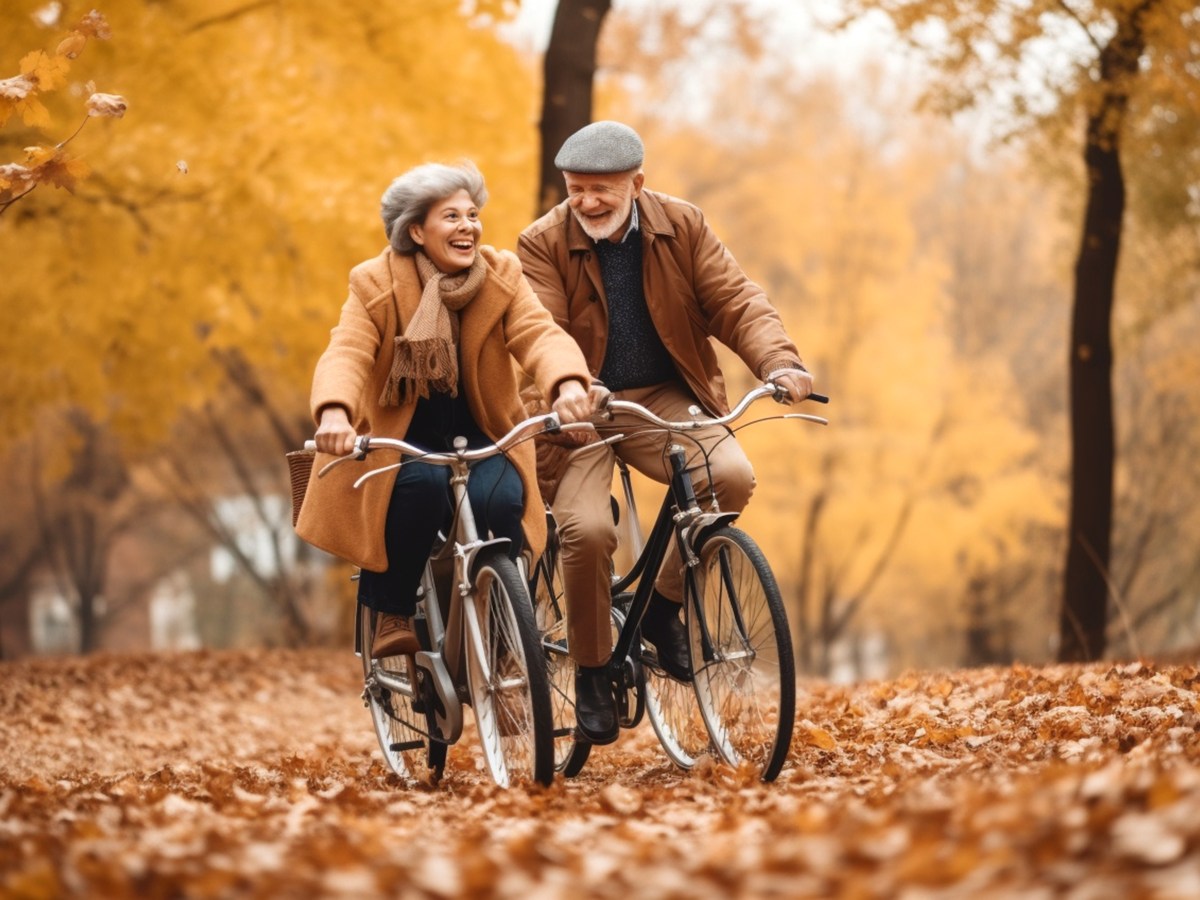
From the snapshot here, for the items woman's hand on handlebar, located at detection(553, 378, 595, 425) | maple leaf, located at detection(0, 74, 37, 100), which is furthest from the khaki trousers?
maple leaf, located at detection(0, 74, 37, 100)

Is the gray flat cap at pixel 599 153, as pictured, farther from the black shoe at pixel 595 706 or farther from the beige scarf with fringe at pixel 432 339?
the black shoe at pixel 595 706

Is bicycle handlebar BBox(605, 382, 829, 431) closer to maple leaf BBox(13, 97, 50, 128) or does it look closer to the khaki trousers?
the khaki trousers

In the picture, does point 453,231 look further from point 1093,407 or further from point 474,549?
point 1093,407

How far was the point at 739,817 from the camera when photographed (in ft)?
12.5

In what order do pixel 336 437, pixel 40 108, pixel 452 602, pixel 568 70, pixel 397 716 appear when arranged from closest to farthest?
pixel 336 437 < pixel 452 602 < pixel 40 108 < pixel 397 716 < pixel 568 70

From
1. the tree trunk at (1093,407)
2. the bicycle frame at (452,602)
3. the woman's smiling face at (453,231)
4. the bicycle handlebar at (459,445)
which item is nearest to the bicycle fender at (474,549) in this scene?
the bicycle frame at (452,602)

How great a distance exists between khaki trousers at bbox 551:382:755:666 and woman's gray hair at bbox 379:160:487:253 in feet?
3.07

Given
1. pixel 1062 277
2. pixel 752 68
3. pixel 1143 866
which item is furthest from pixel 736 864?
pixel 752 68

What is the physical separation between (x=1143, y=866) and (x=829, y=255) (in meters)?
19.5

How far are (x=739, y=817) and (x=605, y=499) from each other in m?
1.69

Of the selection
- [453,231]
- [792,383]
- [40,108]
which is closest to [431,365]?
[453,231]

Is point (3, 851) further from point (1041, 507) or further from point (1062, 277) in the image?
point (1041, 507)

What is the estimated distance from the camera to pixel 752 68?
75.0ft

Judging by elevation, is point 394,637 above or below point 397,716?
above
